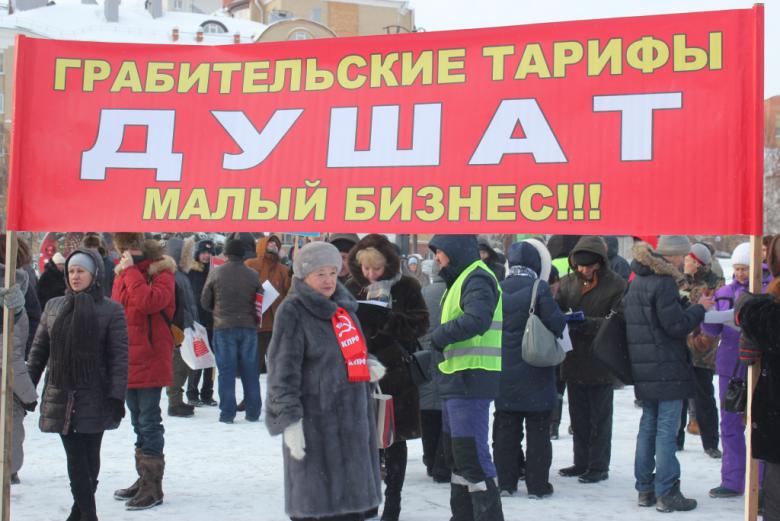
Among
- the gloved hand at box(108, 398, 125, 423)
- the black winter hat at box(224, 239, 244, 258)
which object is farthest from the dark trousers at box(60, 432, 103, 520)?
the black winter hat at box(224, 239, 244, 258)

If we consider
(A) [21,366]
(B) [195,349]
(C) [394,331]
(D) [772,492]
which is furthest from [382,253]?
(B) [195,349]

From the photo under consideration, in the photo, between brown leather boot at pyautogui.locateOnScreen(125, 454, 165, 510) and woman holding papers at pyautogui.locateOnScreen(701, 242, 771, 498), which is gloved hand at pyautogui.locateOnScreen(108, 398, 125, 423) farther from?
woman holding papers at pyautogui.locateOnScreen(701, 242, 771, 498)

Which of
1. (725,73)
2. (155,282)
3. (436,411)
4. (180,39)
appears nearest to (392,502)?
(436,411)

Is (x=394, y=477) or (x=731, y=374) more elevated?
(x=731, y=374)

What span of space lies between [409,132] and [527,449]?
9.15ft

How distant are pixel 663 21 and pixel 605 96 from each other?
0.47 meters

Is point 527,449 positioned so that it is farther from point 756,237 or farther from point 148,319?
point 756,237

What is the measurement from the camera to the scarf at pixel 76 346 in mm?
6168

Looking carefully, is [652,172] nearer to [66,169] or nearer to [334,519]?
[334,519]

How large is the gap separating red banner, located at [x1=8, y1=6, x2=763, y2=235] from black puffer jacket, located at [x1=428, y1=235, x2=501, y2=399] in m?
0.54

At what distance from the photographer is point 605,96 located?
542cm

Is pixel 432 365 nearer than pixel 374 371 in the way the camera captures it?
No

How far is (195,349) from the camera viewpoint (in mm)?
10102

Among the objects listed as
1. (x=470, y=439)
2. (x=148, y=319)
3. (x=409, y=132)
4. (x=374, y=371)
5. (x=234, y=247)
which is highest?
(x=409, y=132)
